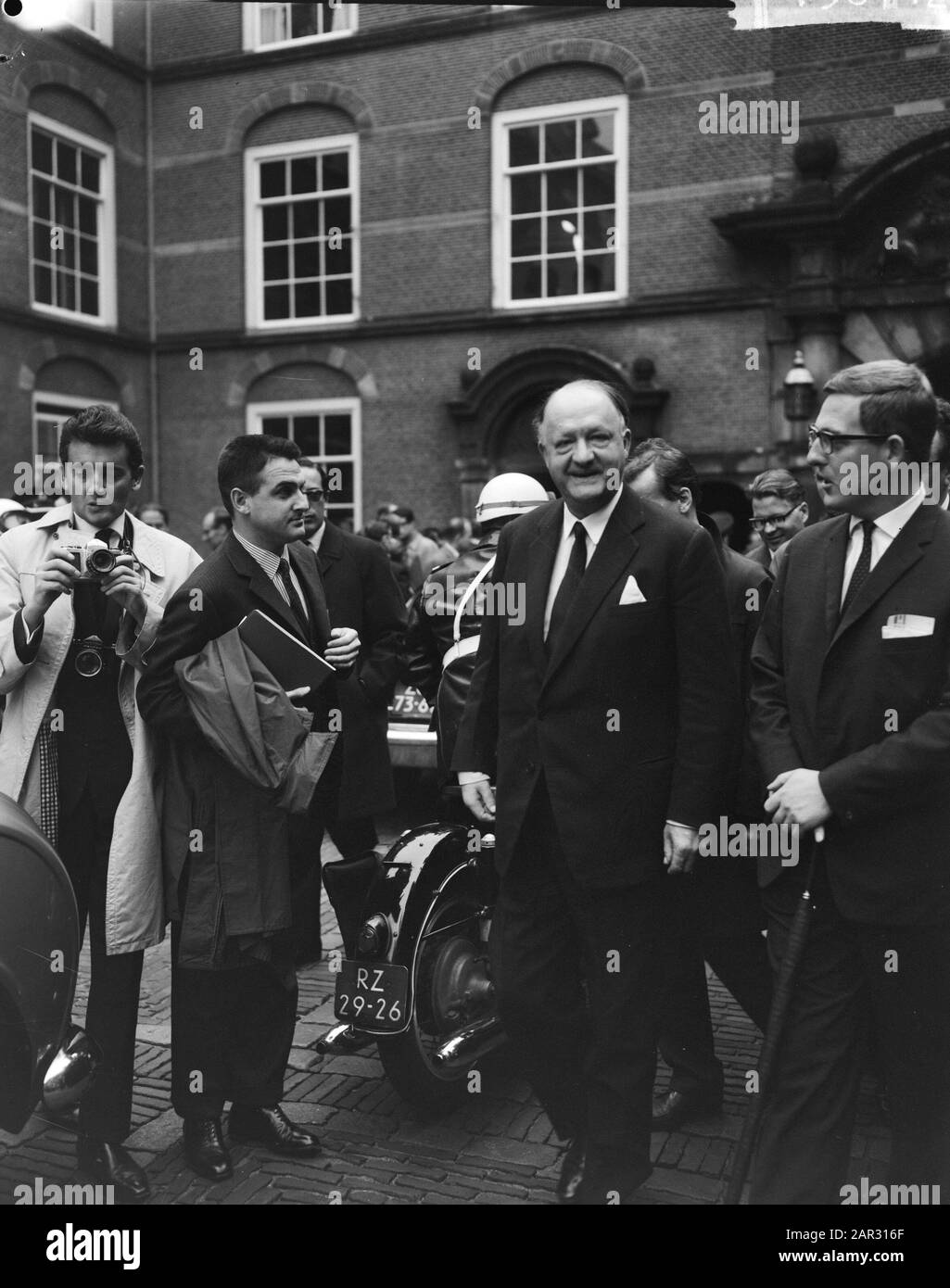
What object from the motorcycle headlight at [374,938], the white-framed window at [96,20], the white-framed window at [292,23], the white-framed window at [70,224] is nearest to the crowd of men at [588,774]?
the motorcycle headlight at [374,938]

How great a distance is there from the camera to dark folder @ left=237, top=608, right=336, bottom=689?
130 inches

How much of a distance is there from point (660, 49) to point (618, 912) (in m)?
13.1

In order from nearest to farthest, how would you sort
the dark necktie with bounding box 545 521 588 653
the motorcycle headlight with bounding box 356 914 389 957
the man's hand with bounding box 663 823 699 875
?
the man's hand with bounding box 663 823 699 875
the dark necktie with bounding box 545 521 588 653
the motorcycle headlight with bounding box 356 914 389 957

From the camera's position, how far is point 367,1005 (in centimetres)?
348

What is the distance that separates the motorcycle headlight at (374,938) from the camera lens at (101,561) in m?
1.28

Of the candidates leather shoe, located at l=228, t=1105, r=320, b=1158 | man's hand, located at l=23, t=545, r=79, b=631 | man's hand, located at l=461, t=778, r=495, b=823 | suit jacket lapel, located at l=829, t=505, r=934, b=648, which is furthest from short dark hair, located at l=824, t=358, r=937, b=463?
leather shoe, located at l=228, t=1105, r=320, b=1158

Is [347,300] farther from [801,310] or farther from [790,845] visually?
[790,845]

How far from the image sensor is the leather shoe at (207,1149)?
326 cm

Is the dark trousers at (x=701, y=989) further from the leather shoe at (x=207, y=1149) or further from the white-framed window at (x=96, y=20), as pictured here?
the white-framed window at (x=96, y=20)

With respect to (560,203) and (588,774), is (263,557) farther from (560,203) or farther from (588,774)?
(560,203)

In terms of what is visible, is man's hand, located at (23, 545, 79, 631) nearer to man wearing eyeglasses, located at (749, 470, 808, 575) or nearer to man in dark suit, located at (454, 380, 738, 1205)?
man in dark suit, located at (454, 380, 738, 1205)

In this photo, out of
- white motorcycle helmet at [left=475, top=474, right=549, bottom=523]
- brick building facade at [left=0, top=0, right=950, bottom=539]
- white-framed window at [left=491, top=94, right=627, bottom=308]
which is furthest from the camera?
white-framed window at [left=491, top=94, right=627, bottom=308]

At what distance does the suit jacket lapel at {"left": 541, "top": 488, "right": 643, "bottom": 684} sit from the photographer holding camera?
113cm

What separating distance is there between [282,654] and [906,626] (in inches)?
63.8
